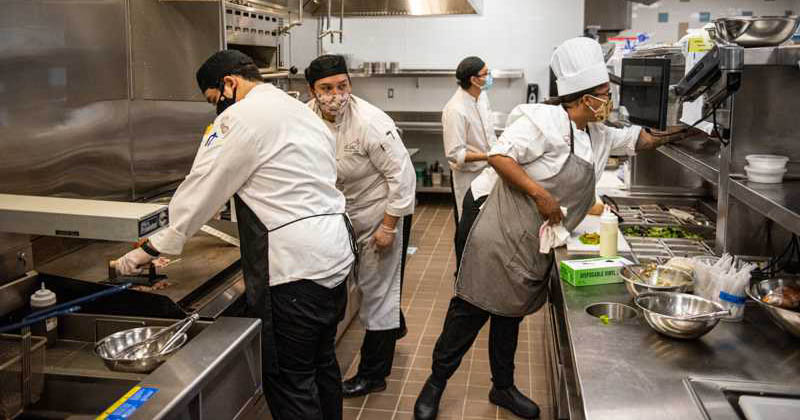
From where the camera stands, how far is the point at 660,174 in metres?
4.26

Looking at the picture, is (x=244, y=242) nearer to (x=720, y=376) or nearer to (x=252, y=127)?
(x=252, y=127)

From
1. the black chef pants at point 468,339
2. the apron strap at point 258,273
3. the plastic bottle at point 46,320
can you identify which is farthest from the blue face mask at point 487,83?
the plastic bottle at point 46,320

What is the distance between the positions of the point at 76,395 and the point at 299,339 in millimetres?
758

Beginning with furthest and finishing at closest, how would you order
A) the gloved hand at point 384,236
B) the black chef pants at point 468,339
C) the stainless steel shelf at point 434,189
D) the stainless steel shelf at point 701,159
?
the stainless steel shelf at point 434,189, the gloved hand at point 384,236, the black chef pants at point 468,339, the stainless steel shelf at point 701,159

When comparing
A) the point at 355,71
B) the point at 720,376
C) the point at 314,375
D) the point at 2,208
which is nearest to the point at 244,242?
the point at 314,375

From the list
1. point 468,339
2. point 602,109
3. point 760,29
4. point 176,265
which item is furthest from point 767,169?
point 176,265

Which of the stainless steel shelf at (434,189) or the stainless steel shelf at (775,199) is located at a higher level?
the stainless steel shelf at (775,199)

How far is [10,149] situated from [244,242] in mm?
852

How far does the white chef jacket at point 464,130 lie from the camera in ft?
15.8

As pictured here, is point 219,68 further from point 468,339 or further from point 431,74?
point 431,74

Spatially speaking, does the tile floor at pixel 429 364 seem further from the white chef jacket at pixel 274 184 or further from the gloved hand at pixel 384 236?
the white chef jacket at pixel 274 184

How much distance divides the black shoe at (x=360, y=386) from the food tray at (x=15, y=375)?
1699 mm

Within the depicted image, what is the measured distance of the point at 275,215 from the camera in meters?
2.46

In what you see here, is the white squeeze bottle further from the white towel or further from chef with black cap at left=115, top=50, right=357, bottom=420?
chef with black cap at left=115, top=50, right=357, bottom=420
